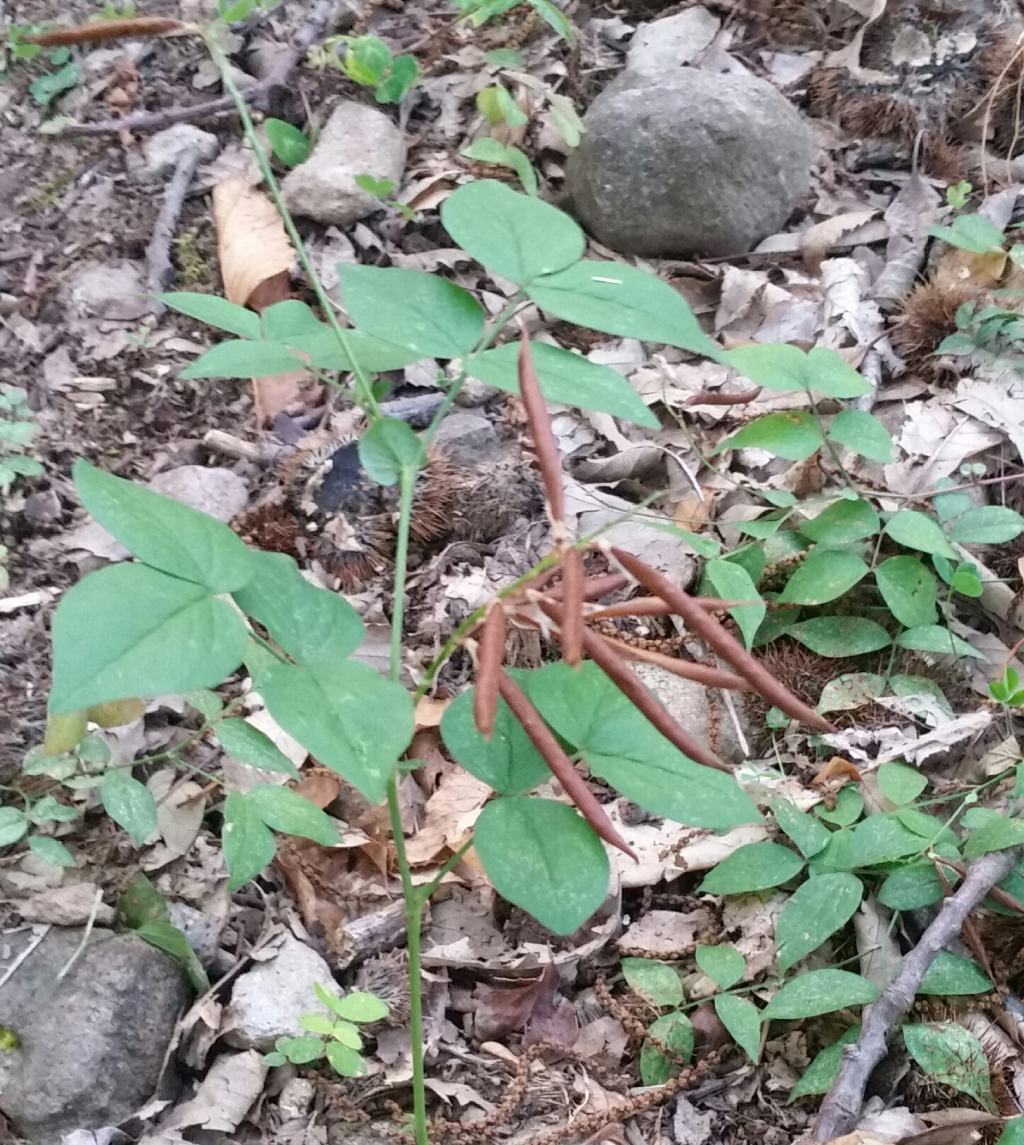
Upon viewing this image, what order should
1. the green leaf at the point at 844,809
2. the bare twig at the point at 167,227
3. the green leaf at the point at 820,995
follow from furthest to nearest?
the bare twig at the point at 167,227, the green leaf at the point at 844,809, the green leaf at the point at 820,995

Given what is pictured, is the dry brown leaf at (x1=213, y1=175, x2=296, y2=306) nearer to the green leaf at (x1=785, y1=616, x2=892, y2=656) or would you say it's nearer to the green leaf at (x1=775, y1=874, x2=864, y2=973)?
the green leaf at (x1=785, y1=616, x2=892, y2=656)

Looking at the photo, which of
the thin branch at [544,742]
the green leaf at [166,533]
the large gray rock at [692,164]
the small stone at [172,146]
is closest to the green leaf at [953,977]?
the thin branch at [544,742]

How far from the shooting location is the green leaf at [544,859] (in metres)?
0.84

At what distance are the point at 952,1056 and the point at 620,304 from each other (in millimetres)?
1116

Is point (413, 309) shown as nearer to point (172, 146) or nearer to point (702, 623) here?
point (702, 623)

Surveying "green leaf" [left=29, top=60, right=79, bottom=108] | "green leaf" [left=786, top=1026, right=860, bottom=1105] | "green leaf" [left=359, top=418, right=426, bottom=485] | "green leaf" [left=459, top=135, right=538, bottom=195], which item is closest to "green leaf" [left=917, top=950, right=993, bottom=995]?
"green leaf" [left=786, top=1026, right=860, bottom=1105]

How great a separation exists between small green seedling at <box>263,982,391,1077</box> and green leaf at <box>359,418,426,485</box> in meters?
0.84

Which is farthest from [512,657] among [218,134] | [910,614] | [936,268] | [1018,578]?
[218,134]

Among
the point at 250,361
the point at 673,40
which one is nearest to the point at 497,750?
the point at 250,361

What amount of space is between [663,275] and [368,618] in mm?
1374

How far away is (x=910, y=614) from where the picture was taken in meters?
1.81

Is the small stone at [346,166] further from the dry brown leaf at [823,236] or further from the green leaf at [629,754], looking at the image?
the green leaf at [629,754]

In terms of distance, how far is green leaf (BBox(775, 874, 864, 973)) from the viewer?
145cm

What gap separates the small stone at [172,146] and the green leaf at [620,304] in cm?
249
